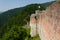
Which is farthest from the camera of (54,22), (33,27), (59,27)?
(33,27)

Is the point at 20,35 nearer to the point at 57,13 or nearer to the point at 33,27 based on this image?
the point at 33,27

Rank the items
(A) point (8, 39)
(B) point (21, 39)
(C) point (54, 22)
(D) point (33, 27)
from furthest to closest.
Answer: (A) point (8, 39)
(B) point (21, 39)
(D) point (33, 27)
(C) point (54, 22)

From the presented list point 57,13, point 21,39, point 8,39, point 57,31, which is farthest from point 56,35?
point 8,39

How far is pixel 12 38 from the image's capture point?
42000mm

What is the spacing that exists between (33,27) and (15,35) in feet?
50.4

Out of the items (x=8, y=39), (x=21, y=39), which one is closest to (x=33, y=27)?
(x=21, y=39)

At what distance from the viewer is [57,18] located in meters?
9.38

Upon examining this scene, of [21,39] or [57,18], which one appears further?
[21,39]

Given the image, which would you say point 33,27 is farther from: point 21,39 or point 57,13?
point 57,13

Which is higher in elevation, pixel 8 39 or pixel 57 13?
pixel 57 13

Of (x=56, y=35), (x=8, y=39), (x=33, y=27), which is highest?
(x=56, y=35)

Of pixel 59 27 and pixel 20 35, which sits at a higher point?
pixel 59 27

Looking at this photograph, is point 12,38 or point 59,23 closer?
point 59,23

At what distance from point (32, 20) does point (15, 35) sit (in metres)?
15.3
